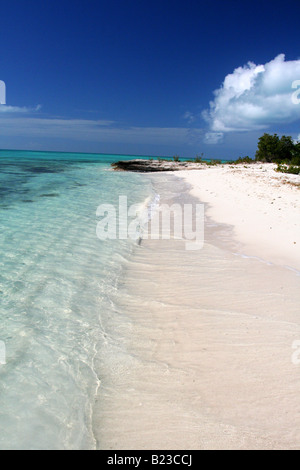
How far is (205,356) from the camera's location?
10.4ft

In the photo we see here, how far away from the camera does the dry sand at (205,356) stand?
231 centimetres

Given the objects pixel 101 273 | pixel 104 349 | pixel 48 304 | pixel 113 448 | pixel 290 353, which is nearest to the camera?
pixel 113 448

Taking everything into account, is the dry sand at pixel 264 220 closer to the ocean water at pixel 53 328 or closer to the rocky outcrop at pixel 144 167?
the ocean water at pixel 53 328

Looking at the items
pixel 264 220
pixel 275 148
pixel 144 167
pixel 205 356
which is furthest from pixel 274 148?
pixel 205 356

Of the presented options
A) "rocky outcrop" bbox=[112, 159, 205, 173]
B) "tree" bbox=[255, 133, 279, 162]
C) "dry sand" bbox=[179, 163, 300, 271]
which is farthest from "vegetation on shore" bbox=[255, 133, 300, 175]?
"dry sand" bbox=[179, 163, 300, 271]

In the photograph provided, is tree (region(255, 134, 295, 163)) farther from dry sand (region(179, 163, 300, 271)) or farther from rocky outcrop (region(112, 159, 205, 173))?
dry sand (region(179, 163, 300, 271))

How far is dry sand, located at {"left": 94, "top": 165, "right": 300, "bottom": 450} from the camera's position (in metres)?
2.31

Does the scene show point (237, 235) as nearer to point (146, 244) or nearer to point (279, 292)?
point (146, 244)

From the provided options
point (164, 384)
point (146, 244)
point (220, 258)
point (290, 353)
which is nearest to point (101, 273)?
point (146, 244)

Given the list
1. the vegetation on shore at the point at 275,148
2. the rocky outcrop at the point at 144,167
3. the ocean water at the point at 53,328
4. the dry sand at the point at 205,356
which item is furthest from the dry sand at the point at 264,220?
the vegetation on shore at the point at 275,148

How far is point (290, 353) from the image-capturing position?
3.15 metres

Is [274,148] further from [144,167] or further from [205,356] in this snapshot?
[205,356]

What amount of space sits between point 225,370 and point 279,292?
6.67 feet

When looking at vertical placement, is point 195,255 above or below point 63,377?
above
